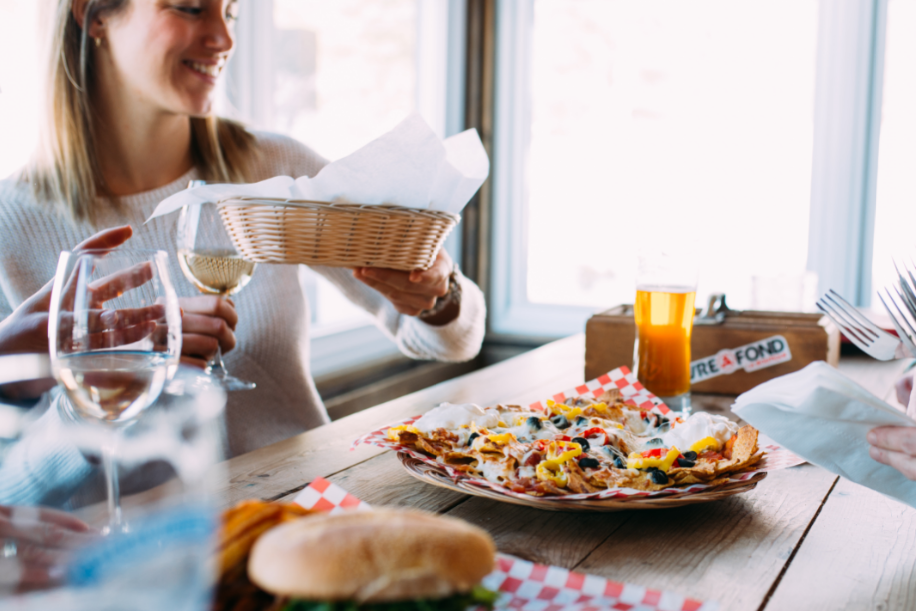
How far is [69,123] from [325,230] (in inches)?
28.8

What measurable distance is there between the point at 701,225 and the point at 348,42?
1659mm

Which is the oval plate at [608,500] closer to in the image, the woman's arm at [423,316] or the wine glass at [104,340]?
the wine glass at [104,340]

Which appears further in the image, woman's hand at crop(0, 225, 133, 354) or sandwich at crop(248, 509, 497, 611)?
woman's hand at crop(0, 225, 133, 354)

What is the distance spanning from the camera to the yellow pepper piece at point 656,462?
2.37ft

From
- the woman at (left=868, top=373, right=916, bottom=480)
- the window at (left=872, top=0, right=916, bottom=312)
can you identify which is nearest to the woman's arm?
the woman at (left=868, top=373, right=916, bottom=480)

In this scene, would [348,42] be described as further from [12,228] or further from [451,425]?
[451,425]

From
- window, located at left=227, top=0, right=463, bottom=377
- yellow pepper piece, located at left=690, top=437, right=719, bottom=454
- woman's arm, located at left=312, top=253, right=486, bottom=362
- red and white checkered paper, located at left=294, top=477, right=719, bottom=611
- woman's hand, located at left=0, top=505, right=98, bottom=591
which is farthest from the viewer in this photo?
window, located at left=227, top=0, right=463, bottom=377

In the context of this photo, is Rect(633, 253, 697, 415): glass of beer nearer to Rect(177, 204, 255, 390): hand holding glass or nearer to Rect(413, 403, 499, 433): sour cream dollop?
Rect(413, 403, 499, 433): sour cream dollop

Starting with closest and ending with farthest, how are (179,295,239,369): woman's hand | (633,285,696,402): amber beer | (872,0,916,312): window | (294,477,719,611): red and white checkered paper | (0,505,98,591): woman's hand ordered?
(0,505,98,591): woman's hand, (294,477,719,611): red and white checkered paper, (179,295,239,369): woman's hand, (633,285,696,402): amber beer, (872,0,916,312): window

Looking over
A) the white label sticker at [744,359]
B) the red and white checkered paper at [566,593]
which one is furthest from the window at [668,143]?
the red and white checkered paper at [566,593]

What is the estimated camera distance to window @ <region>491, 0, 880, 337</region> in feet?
9.99

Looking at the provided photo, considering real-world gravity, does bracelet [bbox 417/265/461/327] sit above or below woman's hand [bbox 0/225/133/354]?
below

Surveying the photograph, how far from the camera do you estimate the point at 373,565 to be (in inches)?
14.9

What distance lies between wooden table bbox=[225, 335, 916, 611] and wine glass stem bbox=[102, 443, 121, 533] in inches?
14.0
